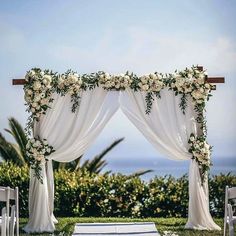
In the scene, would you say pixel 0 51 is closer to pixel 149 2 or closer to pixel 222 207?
pixel 149 2

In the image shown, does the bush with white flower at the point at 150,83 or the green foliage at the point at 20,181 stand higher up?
the bush with white flower at the point at 150,83

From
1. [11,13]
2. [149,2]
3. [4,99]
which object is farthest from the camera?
[4,99]

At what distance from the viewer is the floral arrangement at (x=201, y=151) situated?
7.00 metres

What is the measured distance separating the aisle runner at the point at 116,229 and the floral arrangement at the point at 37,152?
864 mm

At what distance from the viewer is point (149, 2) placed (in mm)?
9328

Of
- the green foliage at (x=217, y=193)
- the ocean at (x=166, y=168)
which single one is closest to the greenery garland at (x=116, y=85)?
the green foliage at (x=217, y=193)

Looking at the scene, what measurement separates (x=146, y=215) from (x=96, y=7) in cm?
384

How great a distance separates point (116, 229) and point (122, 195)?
143 centimetres

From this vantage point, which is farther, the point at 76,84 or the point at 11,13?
the point at 11,13

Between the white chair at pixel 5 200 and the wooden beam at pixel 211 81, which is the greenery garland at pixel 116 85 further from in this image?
the white chair at pixel 5 200

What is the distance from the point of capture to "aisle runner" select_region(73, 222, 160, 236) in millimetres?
6676

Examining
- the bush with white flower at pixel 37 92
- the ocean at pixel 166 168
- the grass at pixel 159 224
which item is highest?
the bush with white flower at pixel 37 92

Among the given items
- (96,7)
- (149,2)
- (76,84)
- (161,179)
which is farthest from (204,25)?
(76,84)

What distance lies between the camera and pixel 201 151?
6984 mm
